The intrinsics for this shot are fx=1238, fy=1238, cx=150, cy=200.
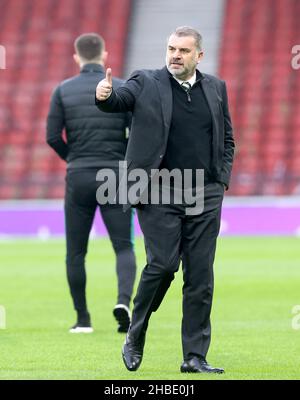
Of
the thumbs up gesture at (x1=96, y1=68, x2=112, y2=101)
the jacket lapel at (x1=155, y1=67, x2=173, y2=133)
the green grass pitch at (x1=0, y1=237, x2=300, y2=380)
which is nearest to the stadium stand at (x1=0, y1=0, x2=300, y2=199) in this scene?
the green grass pitch at (x1=0, y1=237, x2=300, y2=380)

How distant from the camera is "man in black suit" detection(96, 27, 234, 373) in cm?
673

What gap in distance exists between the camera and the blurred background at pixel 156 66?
21875 millimetres

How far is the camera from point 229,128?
7.04 meters

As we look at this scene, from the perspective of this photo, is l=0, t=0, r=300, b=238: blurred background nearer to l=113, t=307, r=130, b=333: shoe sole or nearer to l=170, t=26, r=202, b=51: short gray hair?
l=113, t=307, r=130, b=333: shoe sole

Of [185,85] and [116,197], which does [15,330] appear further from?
[185,85]

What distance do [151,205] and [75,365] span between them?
1111mm

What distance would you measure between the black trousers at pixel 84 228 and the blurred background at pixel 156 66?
10976 millimetres

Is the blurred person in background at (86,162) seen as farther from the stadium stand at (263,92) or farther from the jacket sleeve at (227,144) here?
the stadium stand at (263,92)

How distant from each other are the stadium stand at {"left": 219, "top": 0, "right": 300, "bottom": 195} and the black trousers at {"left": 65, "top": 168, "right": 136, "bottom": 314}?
11867 millimetres

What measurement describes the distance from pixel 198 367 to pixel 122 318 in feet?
7.04

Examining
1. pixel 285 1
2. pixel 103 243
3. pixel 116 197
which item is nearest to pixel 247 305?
pixel 116 197

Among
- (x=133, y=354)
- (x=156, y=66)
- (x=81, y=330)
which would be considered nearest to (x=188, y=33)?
(x=133, y=354)

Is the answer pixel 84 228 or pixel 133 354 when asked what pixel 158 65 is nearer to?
pixel 84 228

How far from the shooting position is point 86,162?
8953 millimetres
